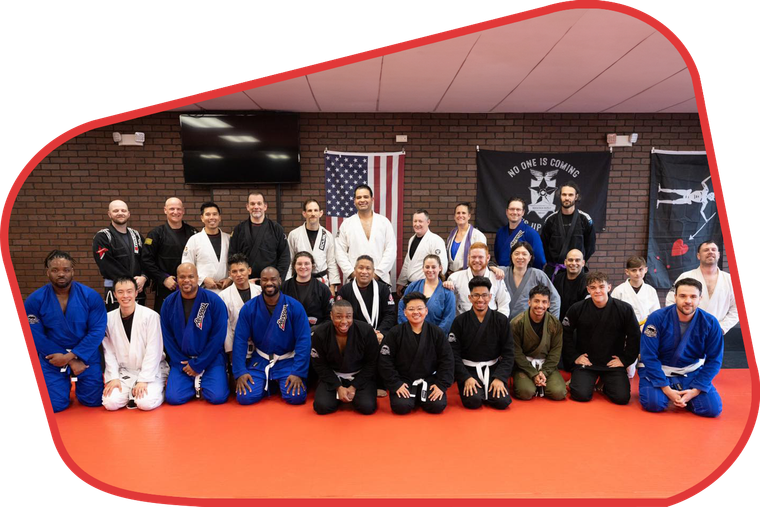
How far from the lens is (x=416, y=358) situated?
326 centimetres

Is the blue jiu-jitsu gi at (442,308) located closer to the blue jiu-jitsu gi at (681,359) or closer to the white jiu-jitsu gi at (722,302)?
the blue jiu-jitsu gi at (681,359)

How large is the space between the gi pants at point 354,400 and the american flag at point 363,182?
2.44 m

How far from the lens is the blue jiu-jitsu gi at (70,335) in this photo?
124 inches

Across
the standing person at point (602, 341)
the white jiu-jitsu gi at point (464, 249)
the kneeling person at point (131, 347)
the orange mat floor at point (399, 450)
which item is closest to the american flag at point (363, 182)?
the white jiu-jitsu gi at point (464, 249)

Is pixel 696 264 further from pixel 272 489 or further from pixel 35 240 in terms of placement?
pixel 35 240

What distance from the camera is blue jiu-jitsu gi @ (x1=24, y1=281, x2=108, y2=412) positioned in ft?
10.4

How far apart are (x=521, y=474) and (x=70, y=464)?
2.24 metres

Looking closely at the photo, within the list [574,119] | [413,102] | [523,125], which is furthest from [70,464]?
[574,119]

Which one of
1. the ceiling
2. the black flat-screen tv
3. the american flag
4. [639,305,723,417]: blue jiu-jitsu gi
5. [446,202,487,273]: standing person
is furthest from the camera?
the american flag

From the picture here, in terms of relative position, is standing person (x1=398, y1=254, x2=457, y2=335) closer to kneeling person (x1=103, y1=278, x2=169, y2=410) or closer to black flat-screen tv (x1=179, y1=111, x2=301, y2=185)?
kneeling person (x1=103, y1=278, x2=169, y2=410)

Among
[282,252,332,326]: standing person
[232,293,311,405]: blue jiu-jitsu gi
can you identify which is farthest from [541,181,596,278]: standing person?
[232,293,311,405]: blue jiu-jitsu gi

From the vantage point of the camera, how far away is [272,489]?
2.20m

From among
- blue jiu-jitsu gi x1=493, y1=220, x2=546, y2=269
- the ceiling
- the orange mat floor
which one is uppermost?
the ceiling

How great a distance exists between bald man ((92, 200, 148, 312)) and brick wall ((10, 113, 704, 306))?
56.2 inches
